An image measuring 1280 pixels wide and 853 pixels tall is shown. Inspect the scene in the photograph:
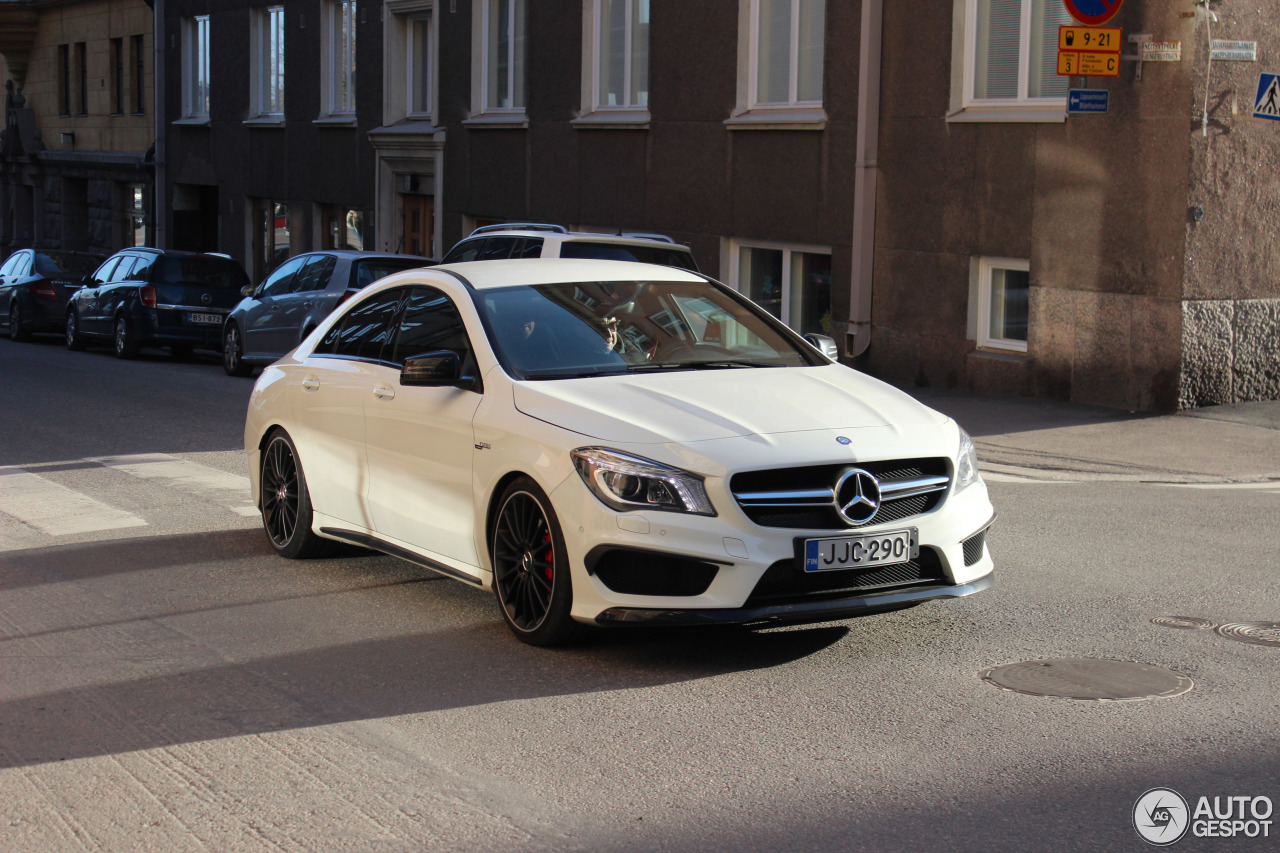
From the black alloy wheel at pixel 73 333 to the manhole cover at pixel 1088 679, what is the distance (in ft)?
75.4

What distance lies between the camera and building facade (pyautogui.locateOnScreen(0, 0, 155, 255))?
41.8 metres

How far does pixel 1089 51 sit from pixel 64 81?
38416 millimetres

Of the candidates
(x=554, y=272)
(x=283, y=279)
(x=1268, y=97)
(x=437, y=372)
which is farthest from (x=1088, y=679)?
(x=283, y=279)

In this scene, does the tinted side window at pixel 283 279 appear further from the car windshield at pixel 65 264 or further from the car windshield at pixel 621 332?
the car windshield at pixel 621 332

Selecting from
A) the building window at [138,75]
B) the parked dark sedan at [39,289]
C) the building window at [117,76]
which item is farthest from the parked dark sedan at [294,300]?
the building window at [117,76]

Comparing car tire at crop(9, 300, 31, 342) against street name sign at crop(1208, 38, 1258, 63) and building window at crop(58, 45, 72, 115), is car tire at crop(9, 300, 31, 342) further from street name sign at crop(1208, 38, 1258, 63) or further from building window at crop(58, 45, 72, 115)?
street name sign at crop(1208, 38, 1258, 63)

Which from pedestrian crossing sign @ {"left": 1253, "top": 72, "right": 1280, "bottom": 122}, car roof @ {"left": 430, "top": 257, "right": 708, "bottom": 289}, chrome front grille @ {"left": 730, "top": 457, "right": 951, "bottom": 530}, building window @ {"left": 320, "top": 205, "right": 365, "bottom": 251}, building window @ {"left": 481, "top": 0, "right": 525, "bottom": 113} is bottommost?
chrome front grille @ {"left": 730, "top": 457, "right": 951, "bottom": 530}

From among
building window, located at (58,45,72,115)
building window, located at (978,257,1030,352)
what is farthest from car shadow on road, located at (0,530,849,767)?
building window, located at (58,45,72,115)

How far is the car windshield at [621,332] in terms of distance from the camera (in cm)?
691

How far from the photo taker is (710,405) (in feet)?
20.7

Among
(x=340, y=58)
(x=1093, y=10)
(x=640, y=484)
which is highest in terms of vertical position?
(x=340, y=58)

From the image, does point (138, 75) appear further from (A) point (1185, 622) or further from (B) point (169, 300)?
(A) point (1185, 622)

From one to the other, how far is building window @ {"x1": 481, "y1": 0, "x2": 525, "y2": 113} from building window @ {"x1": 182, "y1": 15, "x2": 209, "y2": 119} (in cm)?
1358

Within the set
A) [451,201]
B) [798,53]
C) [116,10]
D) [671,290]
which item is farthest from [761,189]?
[116,10]
